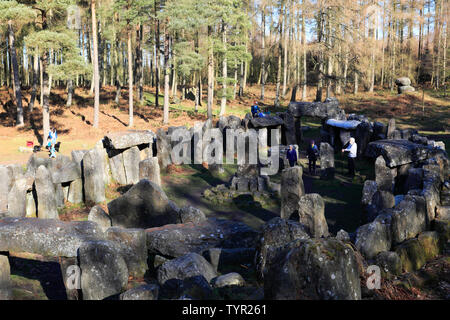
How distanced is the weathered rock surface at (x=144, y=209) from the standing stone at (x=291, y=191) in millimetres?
3531

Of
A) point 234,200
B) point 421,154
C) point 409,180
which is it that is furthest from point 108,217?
point 421,154

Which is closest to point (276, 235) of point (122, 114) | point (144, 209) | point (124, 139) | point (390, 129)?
point (144, 209)

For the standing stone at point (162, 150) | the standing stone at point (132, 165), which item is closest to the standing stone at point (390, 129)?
the standing stone at point (162, 150)

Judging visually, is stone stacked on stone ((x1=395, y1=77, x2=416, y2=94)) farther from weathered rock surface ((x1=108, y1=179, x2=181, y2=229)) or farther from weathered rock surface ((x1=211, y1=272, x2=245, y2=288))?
weathered rock surface ((x1=211, y1=272, x2=245, y2=288))

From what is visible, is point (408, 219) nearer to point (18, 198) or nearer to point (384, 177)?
point (384, 177)

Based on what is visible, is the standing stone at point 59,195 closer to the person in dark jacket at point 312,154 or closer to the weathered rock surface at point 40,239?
the weathered rock surface at point 40,239

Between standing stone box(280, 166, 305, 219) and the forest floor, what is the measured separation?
2.68 ft

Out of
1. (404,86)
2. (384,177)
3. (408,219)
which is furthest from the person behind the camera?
(404,86)

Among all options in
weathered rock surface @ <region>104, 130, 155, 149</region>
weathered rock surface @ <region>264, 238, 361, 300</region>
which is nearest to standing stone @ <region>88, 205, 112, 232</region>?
weathered rock surface @ <region>264, 238, 361, 300</region>

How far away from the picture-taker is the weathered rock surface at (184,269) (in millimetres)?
6133

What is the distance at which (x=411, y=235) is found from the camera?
7.89m

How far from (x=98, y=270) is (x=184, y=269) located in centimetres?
127

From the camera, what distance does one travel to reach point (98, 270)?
19.2ft

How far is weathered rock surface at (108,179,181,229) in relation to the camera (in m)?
9.70
